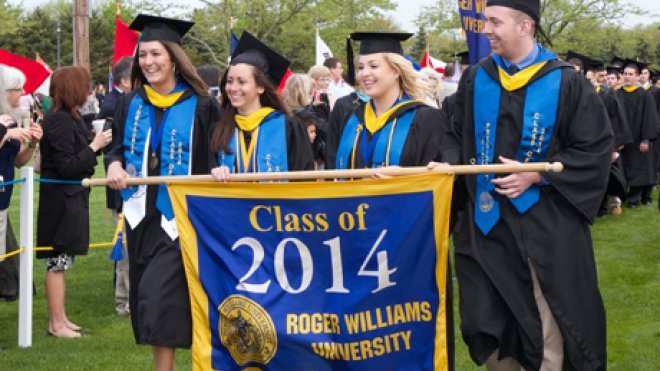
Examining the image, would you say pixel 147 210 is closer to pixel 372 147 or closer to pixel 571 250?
pixel 372 147

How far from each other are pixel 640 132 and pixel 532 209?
1414 centimetres

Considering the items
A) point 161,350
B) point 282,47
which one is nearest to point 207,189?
point 161,350

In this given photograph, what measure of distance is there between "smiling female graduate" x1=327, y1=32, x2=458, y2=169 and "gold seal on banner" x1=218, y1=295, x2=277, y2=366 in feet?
3.11

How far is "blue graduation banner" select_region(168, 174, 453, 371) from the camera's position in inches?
206

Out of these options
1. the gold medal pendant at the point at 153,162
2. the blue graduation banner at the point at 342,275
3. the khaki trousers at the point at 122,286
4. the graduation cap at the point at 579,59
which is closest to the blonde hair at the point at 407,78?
the blue graduation banner at the point at 342,275

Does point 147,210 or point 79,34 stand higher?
point 79,34

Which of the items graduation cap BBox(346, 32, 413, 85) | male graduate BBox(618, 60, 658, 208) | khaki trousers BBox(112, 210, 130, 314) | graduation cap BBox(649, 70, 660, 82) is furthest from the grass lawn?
graduation cap BBox(649, 70, 660, 82)

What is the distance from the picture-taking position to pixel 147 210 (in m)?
5.99

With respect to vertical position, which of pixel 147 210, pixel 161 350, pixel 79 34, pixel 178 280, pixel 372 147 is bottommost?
pixel 161 350

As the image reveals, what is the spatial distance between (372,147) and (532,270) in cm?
106

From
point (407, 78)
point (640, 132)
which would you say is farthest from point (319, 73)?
point (640, 132)

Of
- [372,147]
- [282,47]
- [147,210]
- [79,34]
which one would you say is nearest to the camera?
[372,147]

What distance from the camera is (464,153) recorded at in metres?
5.52

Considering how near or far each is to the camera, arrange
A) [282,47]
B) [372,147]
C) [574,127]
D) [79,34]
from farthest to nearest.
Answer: [282,47]
[79,34]
[372,147]
[574,127]
